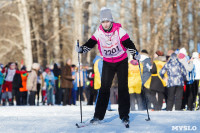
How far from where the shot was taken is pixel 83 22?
→ 31.6 meters

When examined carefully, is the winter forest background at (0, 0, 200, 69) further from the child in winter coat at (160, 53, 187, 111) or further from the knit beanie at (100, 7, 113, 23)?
the knit beanie at (100, 7, 113, 23)

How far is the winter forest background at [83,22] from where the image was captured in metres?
28.5

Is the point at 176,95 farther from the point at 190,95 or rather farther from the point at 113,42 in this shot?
the point at 113,42

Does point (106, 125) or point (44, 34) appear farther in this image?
point (44, 34)

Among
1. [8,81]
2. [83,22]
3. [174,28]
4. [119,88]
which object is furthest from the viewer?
[83,22]

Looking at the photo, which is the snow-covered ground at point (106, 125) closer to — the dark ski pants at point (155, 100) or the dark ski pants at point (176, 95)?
the dark ski pants at point (176, 95)

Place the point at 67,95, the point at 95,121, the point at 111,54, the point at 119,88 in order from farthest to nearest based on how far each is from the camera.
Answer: the point at 67,95
the point at 119,88
the point at 111,54
the point at 95,121

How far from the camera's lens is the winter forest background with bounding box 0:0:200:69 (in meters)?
28.5

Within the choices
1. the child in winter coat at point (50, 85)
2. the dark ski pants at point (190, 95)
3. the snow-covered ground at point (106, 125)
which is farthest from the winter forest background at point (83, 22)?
the snow-covered ground at point (106, 125)

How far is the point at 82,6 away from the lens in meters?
30.3

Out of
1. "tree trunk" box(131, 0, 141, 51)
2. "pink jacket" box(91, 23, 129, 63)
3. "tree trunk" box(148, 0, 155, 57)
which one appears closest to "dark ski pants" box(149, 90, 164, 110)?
"pink jacket" box(91, 23, 129, 63)

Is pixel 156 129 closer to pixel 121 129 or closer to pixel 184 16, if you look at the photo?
pixel 121 129

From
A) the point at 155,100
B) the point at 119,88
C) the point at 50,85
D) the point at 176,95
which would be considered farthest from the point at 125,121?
the point at 50,85

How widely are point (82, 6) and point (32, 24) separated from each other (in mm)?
6964
